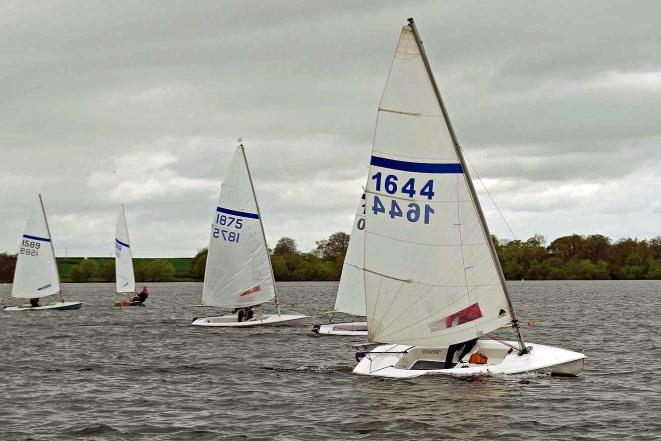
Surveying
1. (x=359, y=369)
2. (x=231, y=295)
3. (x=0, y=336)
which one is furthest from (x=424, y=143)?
(x=0, y=336)

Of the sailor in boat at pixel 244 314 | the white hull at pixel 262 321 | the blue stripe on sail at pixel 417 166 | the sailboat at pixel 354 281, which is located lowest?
the white hull at pixel 262 321

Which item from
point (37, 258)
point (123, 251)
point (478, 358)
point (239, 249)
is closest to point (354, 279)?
point (239, 249)

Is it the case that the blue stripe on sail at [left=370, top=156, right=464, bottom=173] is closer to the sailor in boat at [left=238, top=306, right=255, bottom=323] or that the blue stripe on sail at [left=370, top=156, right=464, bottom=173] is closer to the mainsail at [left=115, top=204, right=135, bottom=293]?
the sailor in boat at [left=238, top=306, right=255, bottom=323]

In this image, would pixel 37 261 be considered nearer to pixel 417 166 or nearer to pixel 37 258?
pixel 37 258

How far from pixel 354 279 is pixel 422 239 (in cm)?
2082

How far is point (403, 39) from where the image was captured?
29859mm

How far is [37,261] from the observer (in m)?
84.6

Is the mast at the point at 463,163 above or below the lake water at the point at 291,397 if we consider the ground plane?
above

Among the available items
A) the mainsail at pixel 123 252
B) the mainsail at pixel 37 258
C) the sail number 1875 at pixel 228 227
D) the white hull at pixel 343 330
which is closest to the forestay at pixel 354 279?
the white hull at pixel 343 330

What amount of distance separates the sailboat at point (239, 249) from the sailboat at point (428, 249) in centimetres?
2810

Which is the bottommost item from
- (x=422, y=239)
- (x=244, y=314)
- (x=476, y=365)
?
(x=476, y=365)

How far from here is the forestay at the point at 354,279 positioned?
5128 cm

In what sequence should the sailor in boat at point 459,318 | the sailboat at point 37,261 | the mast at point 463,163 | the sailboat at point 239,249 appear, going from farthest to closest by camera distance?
1. the sailboat at point 37,261
2. the sailboat at point 239,249
3. the sailor in boat at point 459,318
4. the mast at point 463,163

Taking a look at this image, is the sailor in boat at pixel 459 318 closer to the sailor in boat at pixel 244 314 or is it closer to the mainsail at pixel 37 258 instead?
the sailor in boat at pixel 244 314
